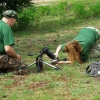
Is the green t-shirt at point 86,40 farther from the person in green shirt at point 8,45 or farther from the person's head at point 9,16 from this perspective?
the person's head at point 9,16

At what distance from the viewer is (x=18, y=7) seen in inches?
584

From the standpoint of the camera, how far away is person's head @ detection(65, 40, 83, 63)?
24.8 ft

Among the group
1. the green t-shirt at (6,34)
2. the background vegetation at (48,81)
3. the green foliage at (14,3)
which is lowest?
the background vegetation at (48,81)

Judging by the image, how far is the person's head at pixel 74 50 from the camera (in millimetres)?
7574

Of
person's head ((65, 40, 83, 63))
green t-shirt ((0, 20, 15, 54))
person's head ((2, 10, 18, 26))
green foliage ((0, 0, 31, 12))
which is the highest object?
person's head ((2, 10, 18, 26))

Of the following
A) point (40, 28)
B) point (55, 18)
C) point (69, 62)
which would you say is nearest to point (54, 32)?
point (40, 28)

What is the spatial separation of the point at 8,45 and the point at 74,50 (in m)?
1.39

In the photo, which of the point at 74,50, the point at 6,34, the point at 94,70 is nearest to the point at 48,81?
the point at 94,70

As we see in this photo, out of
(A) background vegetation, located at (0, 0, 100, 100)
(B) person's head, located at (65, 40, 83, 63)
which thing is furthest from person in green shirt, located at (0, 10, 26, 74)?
(B) person's head, located at (65, 40, 83, 63)

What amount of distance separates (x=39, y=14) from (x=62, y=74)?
38.8 ft

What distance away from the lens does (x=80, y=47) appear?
7.70 metres

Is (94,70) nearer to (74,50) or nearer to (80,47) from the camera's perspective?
(74,50)

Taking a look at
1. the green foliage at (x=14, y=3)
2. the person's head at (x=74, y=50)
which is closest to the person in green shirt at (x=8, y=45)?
the person's head at (x=74, y=50)

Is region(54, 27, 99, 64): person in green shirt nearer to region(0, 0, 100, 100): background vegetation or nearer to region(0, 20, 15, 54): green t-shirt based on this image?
region(0, 0, 100, 100): background vegetation
